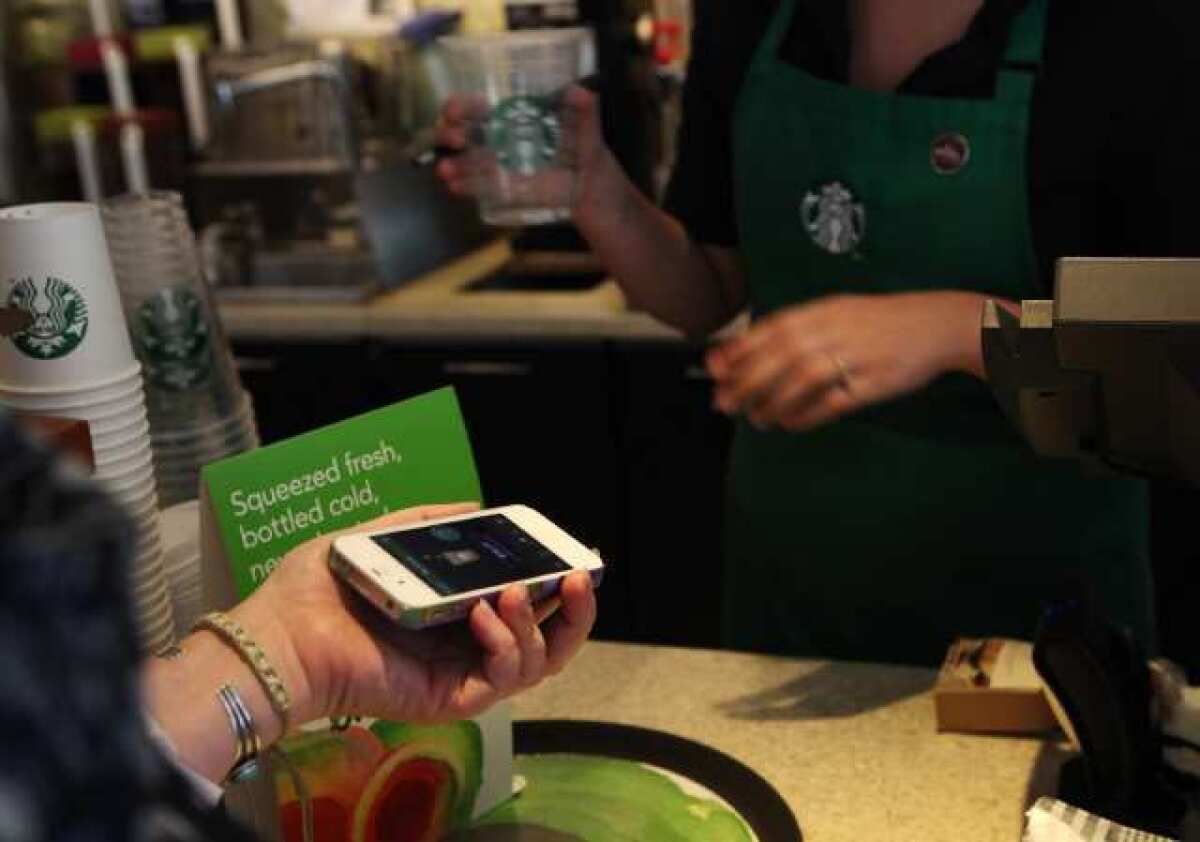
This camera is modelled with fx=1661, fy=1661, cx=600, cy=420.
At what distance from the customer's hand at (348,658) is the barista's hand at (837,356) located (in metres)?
0.37

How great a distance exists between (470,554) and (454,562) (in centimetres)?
2

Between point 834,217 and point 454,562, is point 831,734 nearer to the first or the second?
point 454,562

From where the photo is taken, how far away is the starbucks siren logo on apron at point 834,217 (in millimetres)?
1601

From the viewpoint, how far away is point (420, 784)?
1.12 m

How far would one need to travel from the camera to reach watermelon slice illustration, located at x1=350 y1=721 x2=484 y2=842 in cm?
108

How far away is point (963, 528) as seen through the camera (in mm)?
1599

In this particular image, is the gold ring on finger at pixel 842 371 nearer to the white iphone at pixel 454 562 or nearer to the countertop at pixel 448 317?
the white iphone at pixel 454 562

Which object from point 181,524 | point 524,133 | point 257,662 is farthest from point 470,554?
point 524,133

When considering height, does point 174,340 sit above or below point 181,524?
above

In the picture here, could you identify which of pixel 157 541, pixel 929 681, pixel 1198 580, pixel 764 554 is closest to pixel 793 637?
pixel 764 554

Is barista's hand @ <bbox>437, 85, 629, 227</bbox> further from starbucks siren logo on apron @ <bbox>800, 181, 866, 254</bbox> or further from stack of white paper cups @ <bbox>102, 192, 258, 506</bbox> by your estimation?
stack of white paper cups @ <bbox>102, 192, 258, 506</bbox>

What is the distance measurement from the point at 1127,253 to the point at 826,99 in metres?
0.32

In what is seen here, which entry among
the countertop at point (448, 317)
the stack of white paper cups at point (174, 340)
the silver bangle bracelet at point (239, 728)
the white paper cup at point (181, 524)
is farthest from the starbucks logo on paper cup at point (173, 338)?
the countertop at point (448, 317)

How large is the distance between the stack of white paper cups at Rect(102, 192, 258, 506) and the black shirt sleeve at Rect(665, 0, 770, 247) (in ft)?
1.93
